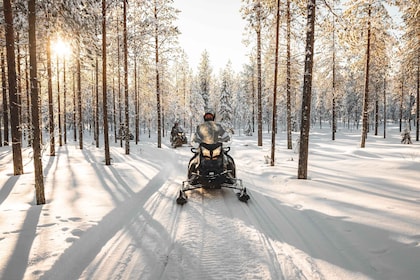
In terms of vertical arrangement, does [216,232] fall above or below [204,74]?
below

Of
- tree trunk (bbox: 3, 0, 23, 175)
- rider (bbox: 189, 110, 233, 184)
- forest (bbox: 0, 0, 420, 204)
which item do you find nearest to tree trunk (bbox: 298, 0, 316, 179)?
forest (bbox: 0, 0, 420, 204)

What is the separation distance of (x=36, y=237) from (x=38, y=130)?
9.88 feet

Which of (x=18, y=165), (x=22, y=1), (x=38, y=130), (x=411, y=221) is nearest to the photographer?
(x=411, y=221)

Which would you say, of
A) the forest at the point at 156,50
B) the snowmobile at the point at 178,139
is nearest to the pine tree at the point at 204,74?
the forest at the point at 156,50

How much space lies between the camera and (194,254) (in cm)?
421

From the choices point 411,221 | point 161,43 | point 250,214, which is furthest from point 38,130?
point 161,43

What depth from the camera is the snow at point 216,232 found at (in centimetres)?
375

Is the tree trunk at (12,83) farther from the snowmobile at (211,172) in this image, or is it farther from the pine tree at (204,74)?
the pine tree at (204,74)

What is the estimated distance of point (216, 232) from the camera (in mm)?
5062

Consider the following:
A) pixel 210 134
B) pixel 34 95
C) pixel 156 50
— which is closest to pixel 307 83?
pixel 210 134

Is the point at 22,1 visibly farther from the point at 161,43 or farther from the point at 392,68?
the point at 392,68

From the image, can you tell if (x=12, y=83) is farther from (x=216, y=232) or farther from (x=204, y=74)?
(x=204, y=74)

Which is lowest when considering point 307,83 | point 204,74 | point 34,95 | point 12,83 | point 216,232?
point 216,232

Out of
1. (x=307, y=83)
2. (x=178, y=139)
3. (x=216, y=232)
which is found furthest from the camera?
(x=178, y=139)
